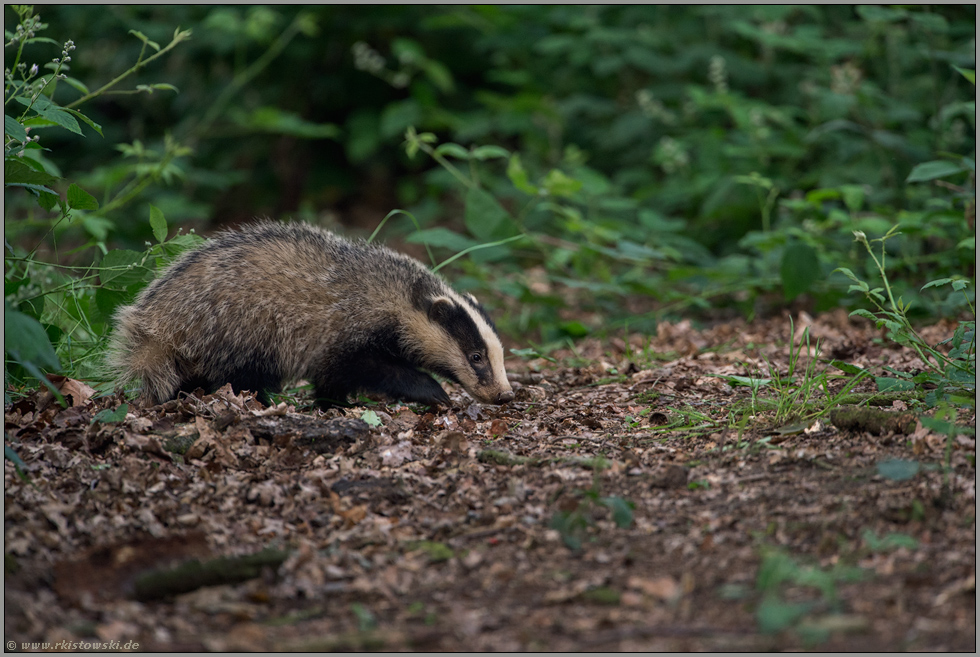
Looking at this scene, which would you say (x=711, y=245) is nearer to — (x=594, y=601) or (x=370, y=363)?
(x=370, y=363)

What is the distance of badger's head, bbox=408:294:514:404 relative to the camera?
5840 mm

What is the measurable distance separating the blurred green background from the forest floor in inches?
68.7

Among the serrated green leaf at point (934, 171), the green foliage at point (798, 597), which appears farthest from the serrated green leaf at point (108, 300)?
the serrated green leaf at point (934, 171)

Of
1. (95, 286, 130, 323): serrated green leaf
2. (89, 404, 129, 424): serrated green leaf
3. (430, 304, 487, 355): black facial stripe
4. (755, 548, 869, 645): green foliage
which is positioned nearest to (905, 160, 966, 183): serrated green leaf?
(430, 304, 487, 355): black facial stripe

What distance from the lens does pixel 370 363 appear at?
5738mm

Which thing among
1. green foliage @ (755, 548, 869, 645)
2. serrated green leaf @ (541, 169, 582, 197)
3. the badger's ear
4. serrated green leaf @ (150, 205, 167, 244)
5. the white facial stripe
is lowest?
the white facial stripe

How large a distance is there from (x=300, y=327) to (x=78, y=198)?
1550mm

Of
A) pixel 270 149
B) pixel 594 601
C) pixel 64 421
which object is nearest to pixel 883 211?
pixel 594 601

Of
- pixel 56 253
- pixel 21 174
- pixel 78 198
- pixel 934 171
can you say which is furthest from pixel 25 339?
pixel 934 171

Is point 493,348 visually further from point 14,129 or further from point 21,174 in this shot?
point 14,129

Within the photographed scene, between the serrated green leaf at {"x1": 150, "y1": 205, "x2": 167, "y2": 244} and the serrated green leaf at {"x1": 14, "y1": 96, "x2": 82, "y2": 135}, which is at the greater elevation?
the serrated green leaf at {"x1": 14, "y1": 96, "x2": 82, "y2": 135}

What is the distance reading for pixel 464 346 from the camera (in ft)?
19.4

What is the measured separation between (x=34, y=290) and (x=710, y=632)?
4.44m

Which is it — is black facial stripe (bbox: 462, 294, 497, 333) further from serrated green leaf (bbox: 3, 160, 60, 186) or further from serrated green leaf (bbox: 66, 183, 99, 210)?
serrated green leaf (bbox: 3, 160, 60, 186)
